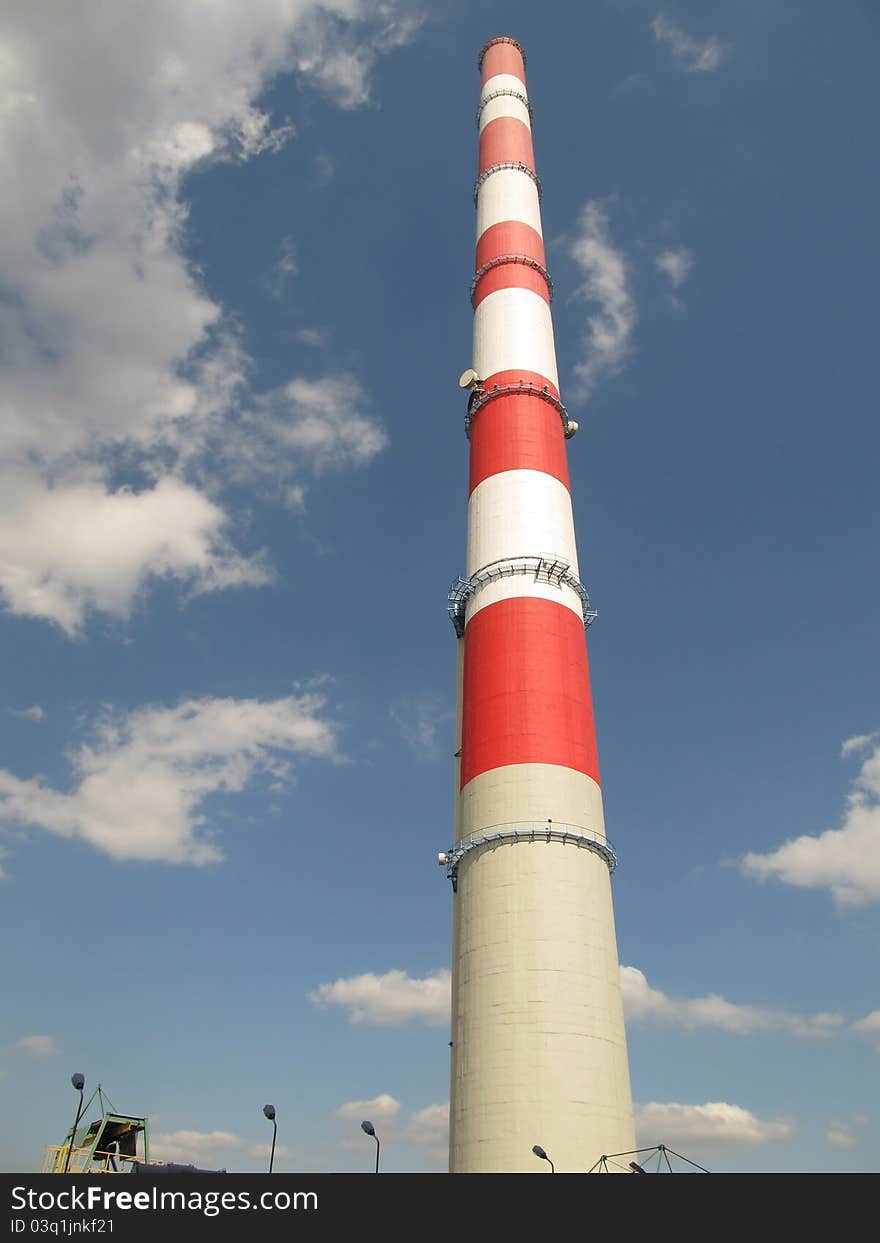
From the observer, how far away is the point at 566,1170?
23188 millimetres

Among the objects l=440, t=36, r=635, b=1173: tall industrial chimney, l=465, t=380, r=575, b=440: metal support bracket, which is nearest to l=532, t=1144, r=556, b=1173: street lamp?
l=440, t=36, r=635, b=1173: tall industrial chimney

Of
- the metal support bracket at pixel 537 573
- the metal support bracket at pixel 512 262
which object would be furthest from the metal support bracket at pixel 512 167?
the metal support bracket at pixel 537 573

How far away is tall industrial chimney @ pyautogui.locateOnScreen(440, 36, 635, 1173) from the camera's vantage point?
80.3 ft

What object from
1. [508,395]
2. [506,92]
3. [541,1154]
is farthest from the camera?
[506,92]

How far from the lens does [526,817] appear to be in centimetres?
2803

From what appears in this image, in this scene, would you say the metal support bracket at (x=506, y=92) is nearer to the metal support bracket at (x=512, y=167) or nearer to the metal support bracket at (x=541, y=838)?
the metal support bracket at (x=512, y=167)

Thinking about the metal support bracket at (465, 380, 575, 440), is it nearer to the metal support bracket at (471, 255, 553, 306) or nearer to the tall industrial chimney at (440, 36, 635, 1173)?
the tall industrial chimney at (440, 36, 635, 1173)

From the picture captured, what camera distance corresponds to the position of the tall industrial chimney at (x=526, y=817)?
2447 centimetres

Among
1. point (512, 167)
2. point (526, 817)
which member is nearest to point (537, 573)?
point (526, 817)

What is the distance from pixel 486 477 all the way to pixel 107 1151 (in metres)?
30.0

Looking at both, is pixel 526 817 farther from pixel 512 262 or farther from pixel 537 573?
pixel 512 262
